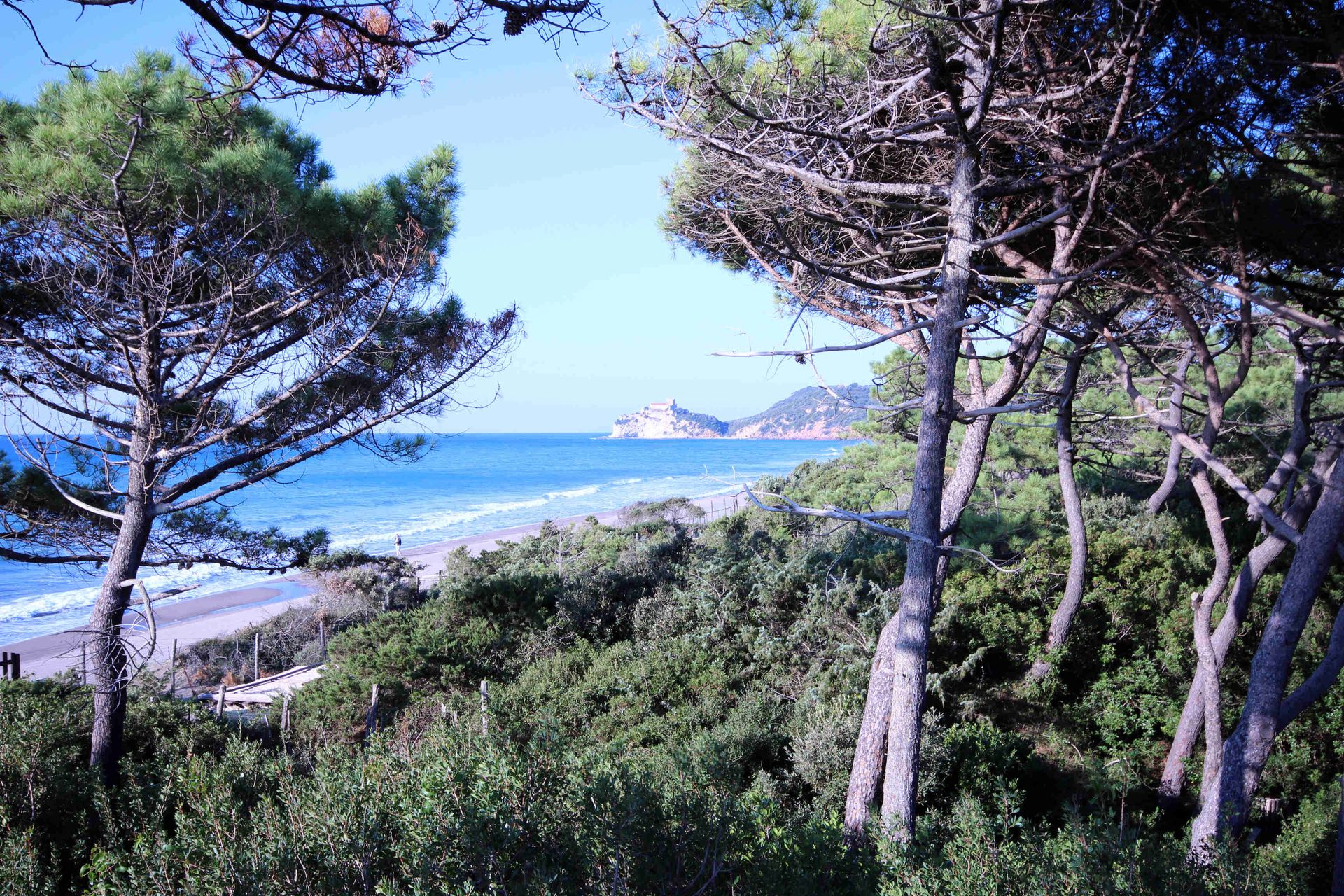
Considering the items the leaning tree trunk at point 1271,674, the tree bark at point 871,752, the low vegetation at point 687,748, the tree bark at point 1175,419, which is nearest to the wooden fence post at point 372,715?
the low vegetation at point 687,748

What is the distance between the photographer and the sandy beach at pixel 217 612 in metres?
15.8

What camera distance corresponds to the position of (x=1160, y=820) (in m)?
6.07

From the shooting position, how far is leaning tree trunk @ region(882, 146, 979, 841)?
166 inches

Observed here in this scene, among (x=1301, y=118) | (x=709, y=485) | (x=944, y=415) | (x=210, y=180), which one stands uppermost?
(x=210, y=180)

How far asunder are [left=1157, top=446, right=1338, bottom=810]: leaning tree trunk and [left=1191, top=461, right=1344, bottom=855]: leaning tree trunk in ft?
1.28

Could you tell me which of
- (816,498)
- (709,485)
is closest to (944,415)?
(816,498)

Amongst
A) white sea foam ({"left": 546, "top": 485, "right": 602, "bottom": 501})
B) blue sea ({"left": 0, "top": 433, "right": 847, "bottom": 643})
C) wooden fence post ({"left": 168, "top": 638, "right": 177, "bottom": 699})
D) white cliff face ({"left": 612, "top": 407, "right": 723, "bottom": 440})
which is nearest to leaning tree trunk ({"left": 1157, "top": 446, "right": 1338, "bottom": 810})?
blue sea ({"left": 0, "top": 433, "right": 847, "bottom": 643})

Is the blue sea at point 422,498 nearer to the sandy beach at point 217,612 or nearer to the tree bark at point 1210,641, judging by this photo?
the sandy beach at point 217,612

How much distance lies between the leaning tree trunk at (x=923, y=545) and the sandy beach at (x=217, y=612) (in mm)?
13211

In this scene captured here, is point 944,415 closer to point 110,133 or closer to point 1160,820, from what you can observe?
point 1160,820

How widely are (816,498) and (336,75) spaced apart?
14190 mm

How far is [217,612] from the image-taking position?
863 inches

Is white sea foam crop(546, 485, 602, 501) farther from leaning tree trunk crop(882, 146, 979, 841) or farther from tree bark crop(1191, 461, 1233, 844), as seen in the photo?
leaning tree trunk crop(882, 146, 979, 841)

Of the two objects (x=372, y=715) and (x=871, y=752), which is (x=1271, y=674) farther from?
(x=372, y=715)
